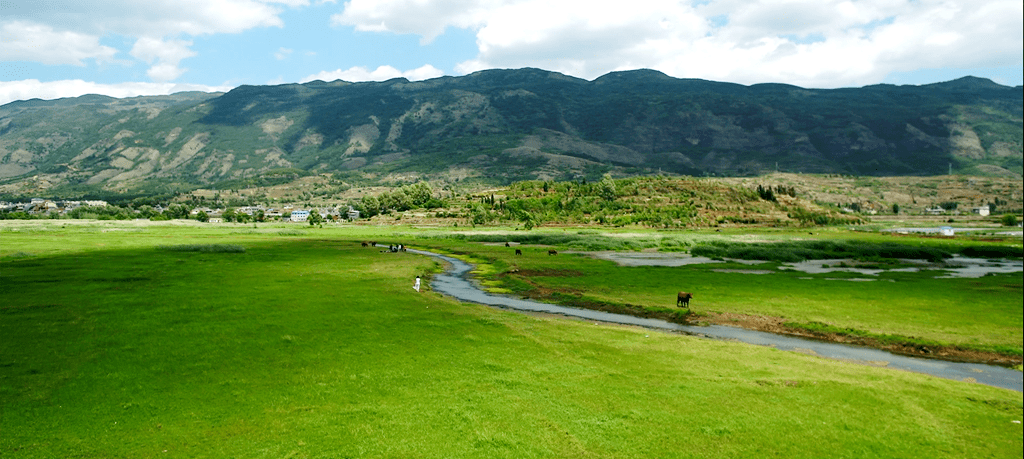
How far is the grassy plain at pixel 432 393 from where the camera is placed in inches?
616

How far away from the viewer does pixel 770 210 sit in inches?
6747

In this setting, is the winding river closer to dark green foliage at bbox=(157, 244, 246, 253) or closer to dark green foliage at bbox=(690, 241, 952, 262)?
dark green foliage at bbox=(157, 244, 246, 253)

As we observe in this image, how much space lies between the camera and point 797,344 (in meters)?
31.4

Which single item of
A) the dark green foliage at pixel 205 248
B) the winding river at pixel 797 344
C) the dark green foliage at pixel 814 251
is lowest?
the winding river at pixel 797 344

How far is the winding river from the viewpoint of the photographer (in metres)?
24.3

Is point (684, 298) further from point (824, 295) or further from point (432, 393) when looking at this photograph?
point (432, 393)

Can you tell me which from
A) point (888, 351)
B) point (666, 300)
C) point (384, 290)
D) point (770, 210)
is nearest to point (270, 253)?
point (384, 290)

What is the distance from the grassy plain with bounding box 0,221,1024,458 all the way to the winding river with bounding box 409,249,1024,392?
10.5 ft

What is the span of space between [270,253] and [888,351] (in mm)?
77484

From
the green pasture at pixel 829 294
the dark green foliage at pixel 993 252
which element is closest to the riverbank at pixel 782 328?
the green pasture at pixel 829 294

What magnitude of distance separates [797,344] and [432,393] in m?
23.1

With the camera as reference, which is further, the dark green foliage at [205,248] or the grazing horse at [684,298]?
the dark green foliage at [205,248]

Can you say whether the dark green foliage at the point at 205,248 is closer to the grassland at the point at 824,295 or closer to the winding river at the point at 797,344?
the grassland at the point at 824,295

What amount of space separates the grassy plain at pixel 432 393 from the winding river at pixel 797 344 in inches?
127
